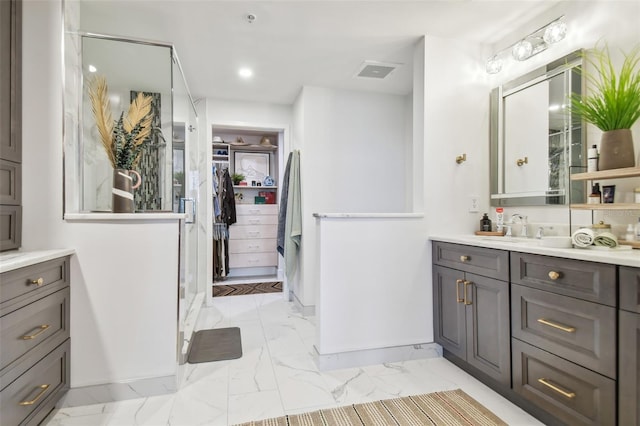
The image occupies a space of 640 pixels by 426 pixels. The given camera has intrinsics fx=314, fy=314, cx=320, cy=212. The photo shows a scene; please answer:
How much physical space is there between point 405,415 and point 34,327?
1.79 metres

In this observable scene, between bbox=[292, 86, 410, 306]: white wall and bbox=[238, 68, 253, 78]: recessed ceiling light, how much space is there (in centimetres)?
57

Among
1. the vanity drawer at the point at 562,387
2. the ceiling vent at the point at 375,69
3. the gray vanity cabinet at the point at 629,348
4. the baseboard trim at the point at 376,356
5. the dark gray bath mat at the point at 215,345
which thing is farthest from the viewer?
the ceiling vent at the point at 375,69

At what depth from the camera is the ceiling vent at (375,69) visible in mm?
2770

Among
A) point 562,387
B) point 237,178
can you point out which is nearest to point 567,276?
point 562,387

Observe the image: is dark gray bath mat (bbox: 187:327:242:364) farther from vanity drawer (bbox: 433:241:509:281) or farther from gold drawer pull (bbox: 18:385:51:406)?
vanity drawer (bbox: 433:241:509:281)

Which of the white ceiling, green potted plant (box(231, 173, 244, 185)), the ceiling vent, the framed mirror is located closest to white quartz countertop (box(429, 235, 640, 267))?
the framed mirror

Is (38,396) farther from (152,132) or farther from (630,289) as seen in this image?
(630,289)

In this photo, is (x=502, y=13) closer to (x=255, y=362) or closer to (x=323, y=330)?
(x=323, y=330)

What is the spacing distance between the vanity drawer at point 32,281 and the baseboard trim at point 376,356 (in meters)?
1.54

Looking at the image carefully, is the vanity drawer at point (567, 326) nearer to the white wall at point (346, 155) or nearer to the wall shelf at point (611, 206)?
the wall shelf at point (611, 206)

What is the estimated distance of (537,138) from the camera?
2.09 m

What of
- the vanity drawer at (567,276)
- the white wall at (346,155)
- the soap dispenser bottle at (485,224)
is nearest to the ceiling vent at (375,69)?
the white wall at (346,155)

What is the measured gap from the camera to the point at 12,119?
5.23 feet

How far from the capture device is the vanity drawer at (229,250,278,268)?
15.5 feet
